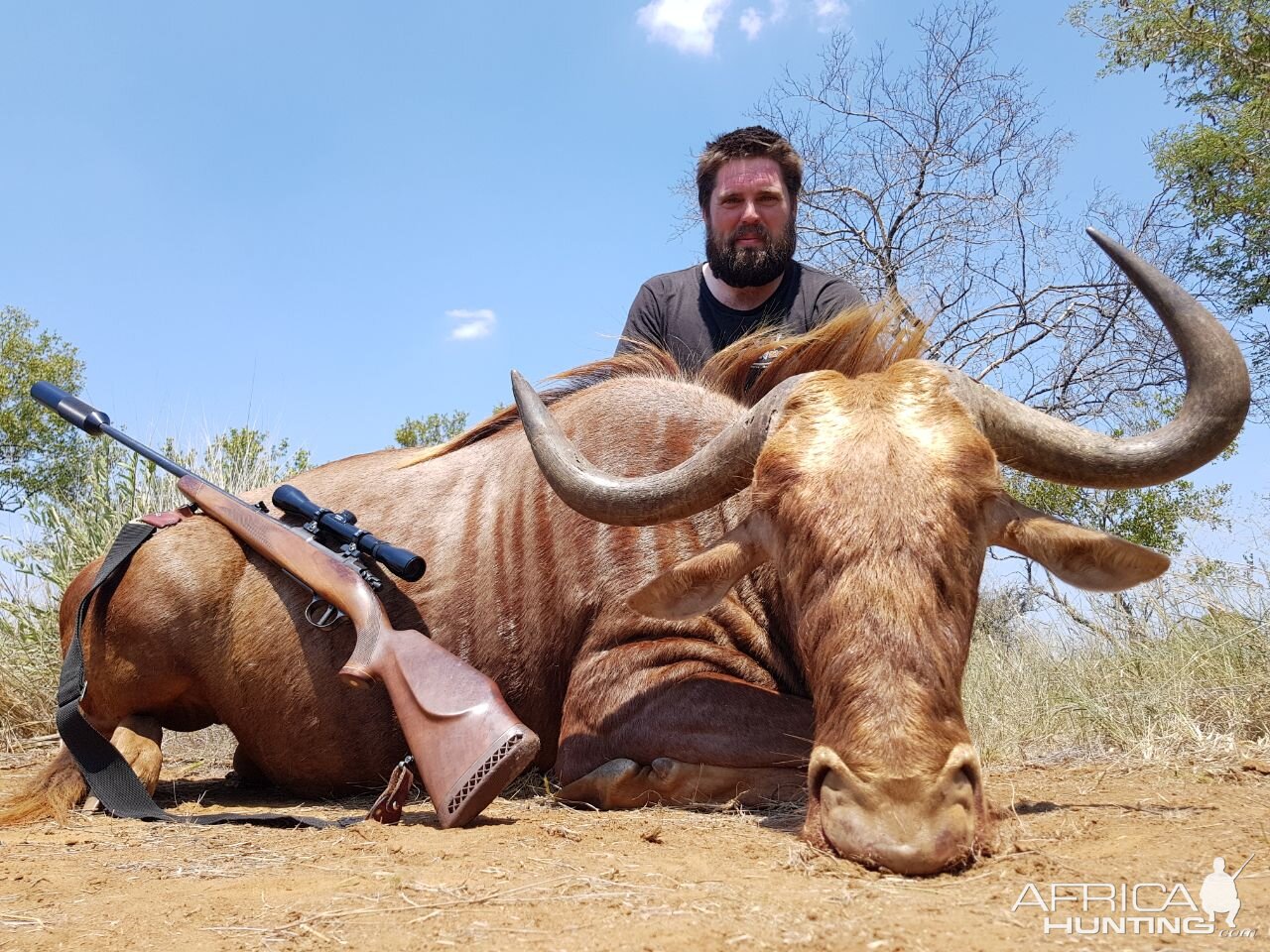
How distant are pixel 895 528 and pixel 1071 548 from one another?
83 centimetres

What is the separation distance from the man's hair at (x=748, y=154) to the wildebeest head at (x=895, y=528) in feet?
12.6

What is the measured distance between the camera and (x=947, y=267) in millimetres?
15852

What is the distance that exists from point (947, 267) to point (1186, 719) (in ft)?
40.0

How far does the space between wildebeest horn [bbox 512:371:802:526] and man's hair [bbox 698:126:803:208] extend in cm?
395

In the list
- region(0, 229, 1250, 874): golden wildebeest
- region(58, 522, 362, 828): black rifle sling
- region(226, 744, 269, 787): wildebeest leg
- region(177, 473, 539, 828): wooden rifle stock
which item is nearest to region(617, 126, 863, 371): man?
region(0, 229, 1250, 874): golden wildebeest

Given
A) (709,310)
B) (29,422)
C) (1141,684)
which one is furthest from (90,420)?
(29,422)

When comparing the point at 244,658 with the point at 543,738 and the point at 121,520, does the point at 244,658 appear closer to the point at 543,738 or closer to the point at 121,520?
the point at 543,738

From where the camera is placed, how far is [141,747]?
16.5 ft

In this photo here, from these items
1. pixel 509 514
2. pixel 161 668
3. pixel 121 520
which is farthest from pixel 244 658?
pixel 121 520

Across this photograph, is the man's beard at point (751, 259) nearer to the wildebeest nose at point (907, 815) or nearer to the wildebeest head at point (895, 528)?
the wildebeest head at point (895, 528)

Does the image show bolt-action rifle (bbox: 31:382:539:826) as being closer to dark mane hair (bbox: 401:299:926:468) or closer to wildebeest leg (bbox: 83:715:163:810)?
dark mane hair (bbox: 401:299:926:468)

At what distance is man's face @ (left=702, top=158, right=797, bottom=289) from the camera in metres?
6.78

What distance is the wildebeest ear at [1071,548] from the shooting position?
3.28 meters

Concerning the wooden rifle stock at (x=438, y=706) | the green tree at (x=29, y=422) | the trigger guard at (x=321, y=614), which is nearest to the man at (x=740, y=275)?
the trigger guard at (x=321, y=614)
